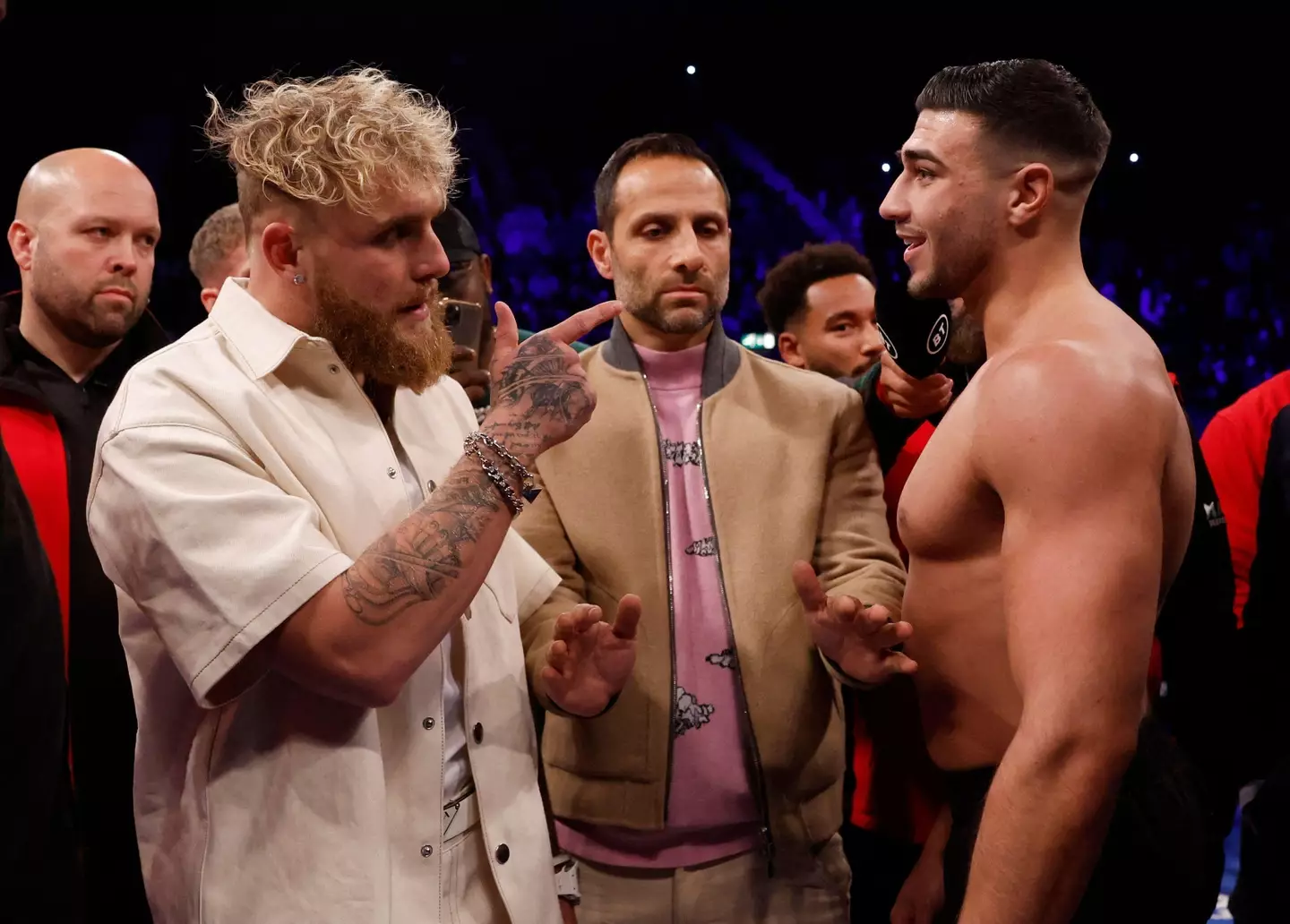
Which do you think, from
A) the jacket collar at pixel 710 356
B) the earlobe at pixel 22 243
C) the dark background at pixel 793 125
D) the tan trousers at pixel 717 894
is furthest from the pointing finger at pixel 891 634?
the dark background at pixel 793 125

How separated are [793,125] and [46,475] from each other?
380cm

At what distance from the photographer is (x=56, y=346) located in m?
2.37

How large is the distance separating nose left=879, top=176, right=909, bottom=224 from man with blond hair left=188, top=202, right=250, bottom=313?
2049 mm

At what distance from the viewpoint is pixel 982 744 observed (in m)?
1.44

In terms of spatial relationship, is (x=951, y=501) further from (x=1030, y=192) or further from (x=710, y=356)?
(x=710, y=356)

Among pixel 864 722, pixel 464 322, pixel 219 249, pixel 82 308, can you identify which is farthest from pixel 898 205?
pixel 219 249

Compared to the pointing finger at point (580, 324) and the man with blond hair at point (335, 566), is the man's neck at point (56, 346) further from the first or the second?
the pointing finger at point (580, 324)

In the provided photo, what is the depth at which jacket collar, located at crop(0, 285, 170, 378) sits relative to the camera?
7.35ft

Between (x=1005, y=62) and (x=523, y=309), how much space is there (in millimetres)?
3566

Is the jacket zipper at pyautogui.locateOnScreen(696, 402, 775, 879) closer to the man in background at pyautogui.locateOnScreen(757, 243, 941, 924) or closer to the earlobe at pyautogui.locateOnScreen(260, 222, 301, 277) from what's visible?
the man in background at pyautogui.locateOnScreen(757, 243, 941, 924)

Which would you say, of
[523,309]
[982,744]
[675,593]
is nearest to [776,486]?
[675,593]

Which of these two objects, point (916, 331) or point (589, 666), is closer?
point (589, 666)

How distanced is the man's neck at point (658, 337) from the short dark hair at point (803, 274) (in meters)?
1.14

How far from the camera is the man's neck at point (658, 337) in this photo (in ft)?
6.93
